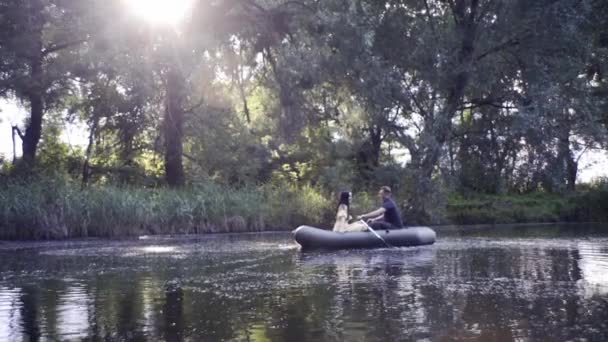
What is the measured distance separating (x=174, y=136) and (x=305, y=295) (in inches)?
707

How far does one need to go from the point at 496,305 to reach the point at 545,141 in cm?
1575

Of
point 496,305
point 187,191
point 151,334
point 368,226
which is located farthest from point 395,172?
point 151,334

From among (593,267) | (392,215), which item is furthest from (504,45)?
(593,267)

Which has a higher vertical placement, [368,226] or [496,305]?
[368,226]

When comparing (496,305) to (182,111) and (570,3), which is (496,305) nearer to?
(570,3)

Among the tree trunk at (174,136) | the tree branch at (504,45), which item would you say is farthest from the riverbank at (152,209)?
the tree branch at (504,45)

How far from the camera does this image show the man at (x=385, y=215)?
16.6m

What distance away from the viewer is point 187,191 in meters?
23.1

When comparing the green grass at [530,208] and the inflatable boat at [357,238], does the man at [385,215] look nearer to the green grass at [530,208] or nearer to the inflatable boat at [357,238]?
the inflatable boat at [357,238]

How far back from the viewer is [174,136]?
26.4 meters

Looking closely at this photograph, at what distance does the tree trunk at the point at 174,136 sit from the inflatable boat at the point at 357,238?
10846 mm

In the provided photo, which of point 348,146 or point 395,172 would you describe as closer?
point 395,172

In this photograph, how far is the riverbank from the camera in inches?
747

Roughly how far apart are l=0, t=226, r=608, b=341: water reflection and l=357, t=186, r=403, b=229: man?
3.36 feet
